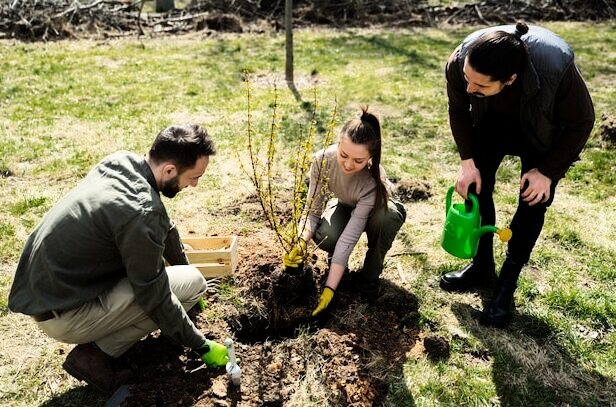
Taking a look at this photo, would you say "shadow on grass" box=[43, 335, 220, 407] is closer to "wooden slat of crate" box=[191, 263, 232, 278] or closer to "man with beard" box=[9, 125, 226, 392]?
"man with beard" box=[9, 125, 226, 392]

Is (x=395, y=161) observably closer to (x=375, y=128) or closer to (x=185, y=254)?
(x=375, y=128)

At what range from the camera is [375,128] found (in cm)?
282

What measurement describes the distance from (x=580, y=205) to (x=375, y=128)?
7.72ft

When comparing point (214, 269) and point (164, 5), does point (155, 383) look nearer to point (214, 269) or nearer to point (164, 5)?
point (214, 269)

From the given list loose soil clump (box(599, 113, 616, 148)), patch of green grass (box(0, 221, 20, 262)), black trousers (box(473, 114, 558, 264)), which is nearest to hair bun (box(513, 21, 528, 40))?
black trousers (box(473, 114, 558, 264))

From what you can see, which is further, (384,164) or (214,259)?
(384,164)

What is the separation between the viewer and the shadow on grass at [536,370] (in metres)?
2.61

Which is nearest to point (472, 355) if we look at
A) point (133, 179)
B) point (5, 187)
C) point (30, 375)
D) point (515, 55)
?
point (515, 55)

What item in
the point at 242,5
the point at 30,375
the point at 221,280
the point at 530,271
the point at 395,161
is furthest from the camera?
the point at 242,5

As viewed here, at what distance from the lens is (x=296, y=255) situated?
3072 millimetres

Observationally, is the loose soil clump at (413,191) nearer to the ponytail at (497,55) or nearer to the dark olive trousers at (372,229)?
the dark olive trousers at (372,229)

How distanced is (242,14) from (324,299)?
961 centimetres

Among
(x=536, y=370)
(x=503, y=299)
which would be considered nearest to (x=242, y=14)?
(x=503, y=299)

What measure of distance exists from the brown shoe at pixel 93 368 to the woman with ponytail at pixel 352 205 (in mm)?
1074
